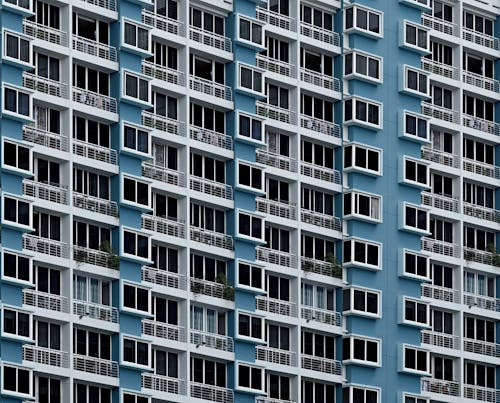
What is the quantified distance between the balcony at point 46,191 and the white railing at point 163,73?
9.45 metres

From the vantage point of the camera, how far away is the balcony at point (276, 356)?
139250 mm

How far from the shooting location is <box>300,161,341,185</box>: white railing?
144 m

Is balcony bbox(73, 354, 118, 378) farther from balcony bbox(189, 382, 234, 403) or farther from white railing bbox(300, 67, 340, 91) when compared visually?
white railing bbox(300, 67, 340, 91)

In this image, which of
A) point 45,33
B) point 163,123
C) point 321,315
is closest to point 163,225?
point 163,123

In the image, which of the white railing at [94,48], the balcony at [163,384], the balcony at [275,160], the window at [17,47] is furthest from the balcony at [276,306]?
the window at [17,47]

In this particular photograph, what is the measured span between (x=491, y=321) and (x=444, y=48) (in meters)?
17.1

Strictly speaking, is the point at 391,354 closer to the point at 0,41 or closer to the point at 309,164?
the point at 309,164

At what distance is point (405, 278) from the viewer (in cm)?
14600

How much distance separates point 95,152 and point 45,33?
694 centimetres

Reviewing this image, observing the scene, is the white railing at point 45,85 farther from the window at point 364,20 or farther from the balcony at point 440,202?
the balcony at point 440,202

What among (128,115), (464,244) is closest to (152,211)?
(128,115)

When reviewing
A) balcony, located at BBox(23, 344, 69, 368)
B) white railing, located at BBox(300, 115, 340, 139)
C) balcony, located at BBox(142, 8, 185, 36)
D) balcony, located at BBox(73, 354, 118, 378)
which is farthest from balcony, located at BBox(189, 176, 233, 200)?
balcony, located at BBox(23, 344, 69, 368)

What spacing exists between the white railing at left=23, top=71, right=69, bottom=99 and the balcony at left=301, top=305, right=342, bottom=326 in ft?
65.8

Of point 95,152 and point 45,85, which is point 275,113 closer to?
point 95,152
